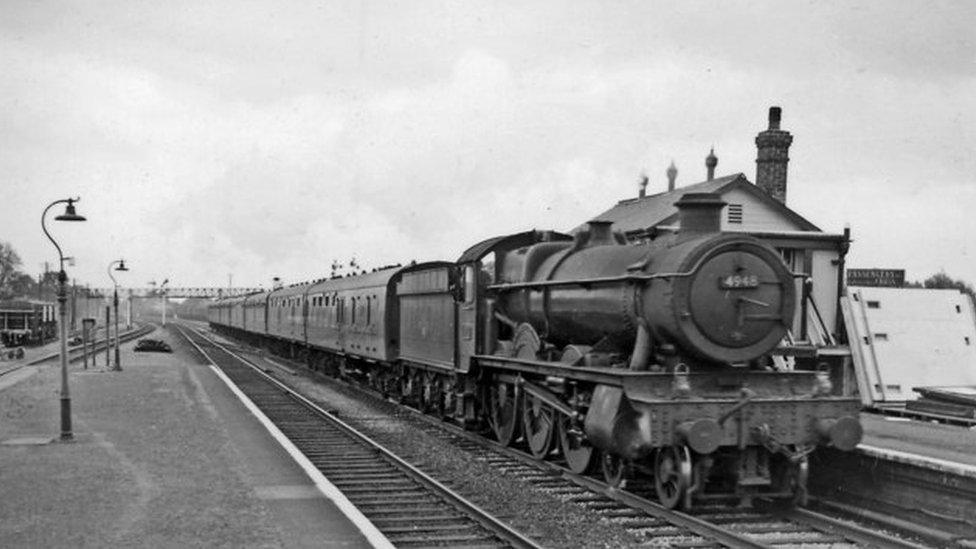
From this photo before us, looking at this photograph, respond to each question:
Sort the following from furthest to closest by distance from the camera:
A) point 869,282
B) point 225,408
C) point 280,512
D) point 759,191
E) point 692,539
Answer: point 869,282
point 759,191
point 225,408
point 280,512
point 692,539

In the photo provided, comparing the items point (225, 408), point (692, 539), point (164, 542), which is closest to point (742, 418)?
point (692, 539)

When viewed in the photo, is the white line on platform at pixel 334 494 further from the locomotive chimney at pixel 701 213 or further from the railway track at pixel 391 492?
the locomotive chimney at pixel 701 213

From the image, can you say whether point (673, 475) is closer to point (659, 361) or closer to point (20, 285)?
point (659, 361)

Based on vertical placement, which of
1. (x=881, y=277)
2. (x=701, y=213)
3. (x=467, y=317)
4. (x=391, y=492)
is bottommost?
(x=391, y=492)

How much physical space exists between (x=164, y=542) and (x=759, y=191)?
60.7 ft

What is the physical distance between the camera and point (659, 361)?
997 centimetres

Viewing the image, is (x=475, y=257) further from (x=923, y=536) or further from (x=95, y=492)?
(x=923, y=536)

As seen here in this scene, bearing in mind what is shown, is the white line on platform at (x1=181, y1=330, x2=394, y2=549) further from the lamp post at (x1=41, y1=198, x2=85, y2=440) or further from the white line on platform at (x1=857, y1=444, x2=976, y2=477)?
the white line on platform at (x1=857, y1=444, x2=976, y2=477)

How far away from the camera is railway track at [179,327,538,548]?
838cm

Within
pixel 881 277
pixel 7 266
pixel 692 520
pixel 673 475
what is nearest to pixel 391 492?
pixel 673 475

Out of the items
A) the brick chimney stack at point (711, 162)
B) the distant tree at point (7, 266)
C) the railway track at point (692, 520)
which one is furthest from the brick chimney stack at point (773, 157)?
the distant tree at point (7, 266)

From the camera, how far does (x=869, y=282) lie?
981 inches

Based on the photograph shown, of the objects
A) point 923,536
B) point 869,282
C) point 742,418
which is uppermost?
point 869,282

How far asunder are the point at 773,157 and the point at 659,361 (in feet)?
72.7
